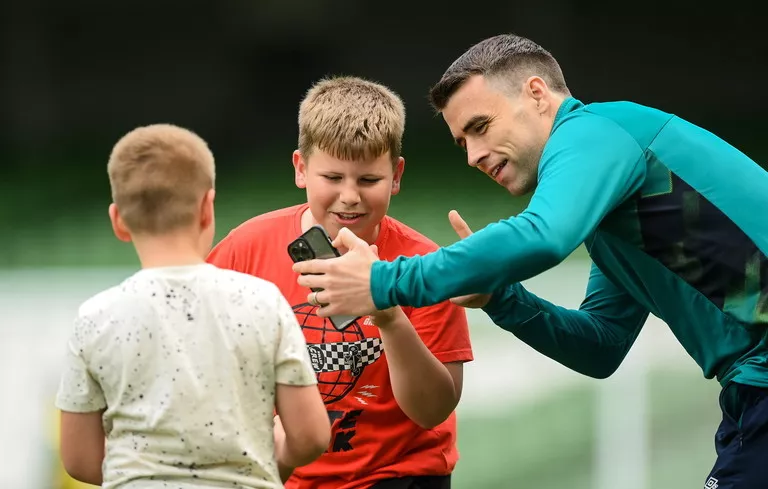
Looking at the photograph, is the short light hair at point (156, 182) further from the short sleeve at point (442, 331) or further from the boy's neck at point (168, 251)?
the short sleeve at point (442, 331)

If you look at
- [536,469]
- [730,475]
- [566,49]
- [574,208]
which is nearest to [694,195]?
[574,208]

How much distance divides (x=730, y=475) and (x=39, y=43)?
33.0ft

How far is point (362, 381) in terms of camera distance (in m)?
2.86

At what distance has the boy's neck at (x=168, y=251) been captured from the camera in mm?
2018

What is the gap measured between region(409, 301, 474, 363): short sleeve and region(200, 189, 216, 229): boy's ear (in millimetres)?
973

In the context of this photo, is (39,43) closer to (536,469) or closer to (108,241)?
(108,241)

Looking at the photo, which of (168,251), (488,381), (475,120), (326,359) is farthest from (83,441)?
(488,381)

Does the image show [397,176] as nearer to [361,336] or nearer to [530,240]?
[361,336]

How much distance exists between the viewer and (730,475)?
97.9 inches

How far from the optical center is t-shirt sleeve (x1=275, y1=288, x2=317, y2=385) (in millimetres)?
2004

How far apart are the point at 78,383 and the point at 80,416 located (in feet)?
0.23

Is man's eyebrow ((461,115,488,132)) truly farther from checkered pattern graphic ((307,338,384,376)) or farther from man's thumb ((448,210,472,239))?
checkered pattern graphic ((307,338,384,376))

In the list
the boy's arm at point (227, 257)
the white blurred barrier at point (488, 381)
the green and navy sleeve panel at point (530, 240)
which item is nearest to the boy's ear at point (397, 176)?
the boy's arm at point (227, 257)

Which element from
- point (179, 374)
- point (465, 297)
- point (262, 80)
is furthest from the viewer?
point (262, 80)
